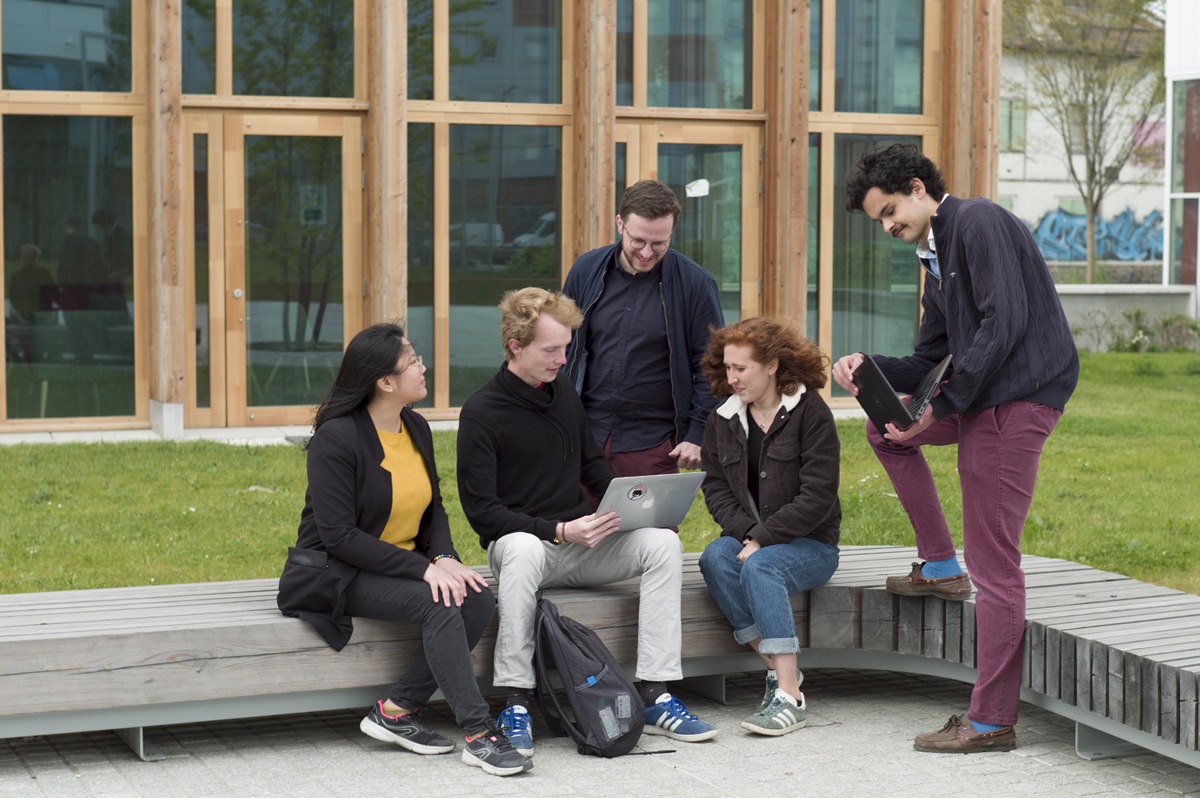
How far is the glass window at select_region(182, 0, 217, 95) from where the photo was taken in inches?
543

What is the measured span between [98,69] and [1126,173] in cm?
4523

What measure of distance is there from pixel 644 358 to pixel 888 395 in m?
1.24

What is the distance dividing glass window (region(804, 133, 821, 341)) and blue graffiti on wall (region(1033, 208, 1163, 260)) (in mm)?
38945

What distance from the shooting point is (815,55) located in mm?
15508

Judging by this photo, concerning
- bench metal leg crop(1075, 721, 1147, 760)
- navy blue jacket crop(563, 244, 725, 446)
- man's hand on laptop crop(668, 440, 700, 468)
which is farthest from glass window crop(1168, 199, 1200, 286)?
bench metal leg crop(1075, 721, 1147, 760)

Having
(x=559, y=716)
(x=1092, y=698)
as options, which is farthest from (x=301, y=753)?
(x=1092, y=698)

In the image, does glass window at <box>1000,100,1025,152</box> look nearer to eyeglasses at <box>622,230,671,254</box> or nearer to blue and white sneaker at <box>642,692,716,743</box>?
eyeglasses at <box>622,230,671,254</box>

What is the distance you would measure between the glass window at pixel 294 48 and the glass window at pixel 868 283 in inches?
182

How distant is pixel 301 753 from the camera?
18.9ft

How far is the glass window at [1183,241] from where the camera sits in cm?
2742

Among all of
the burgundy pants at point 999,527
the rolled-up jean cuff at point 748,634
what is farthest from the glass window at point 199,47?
the burgundy pants at point 999,527

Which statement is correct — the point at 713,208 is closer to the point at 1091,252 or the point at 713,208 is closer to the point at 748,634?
the point at 748,634

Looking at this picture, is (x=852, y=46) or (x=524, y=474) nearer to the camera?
(x=524, y=474)

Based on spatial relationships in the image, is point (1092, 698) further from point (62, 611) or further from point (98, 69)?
point (98, 69)
